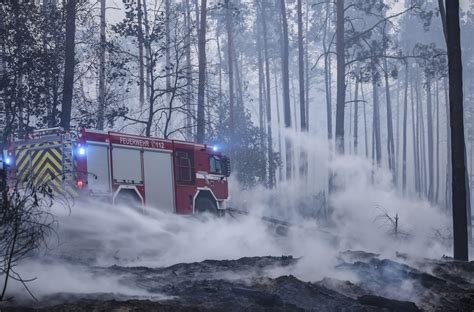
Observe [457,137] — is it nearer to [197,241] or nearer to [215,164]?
[197,241]

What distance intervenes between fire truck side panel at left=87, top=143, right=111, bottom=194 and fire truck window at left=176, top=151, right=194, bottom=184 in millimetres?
2620

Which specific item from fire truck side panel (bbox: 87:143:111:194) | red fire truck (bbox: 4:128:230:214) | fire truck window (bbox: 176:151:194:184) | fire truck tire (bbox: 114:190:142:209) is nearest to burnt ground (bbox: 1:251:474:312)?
red fire truck (bbox: 4:128:230:214)

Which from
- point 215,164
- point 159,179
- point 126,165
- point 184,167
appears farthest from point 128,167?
point 215,164

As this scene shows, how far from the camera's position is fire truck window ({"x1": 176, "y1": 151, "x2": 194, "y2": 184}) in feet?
54.3

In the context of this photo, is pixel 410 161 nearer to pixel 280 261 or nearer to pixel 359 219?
pixel 359 219

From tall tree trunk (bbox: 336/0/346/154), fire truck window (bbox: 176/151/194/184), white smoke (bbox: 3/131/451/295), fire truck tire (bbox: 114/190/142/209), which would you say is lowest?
white smoke (bbox: 3/131/451/295)

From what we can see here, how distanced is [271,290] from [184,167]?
31.5ft

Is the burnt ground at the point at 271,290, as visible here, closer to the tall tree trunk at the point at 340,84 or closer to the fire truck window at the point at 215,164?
the fire truck window at the point at 215,164

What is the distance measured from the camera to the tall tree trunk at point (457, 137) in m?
12.4

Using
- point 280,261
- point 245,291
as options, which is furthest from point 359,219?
point 245,291

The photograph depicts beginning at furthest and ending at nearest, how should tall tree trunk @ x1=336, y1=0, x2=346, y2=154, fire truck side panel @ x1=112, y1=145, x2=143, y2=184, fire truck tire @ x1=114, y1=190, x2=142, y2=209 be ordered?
tall tree trunk @ x1=336, y1=0, x2=346, y2=154 < fire truck side panel @ x1=112, y1=145, x2=143, y2=184 < fire truck tire @ x1=114, y1=190, x2=142, y2=209

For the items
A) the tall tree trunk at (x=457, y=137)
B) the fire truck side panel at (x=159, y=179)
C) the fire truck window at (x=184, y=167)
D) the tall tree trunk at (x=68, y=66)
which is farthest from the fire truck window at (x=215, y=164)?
the tall tree trunk at (x=457, y=137)

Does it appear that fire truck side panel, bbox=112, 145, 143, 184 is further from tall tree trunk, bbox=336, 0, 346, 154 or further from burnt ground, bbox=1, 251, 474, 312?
tall tree trunk, bbox=336, 0, 346, 154

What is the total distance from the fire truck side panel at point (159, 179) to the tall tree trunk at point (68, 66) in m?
3.57
